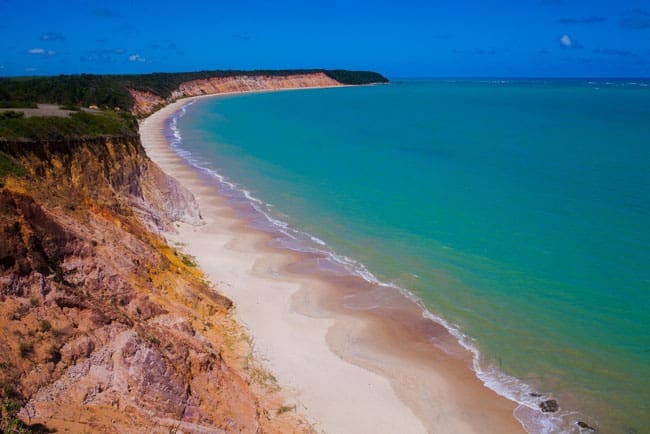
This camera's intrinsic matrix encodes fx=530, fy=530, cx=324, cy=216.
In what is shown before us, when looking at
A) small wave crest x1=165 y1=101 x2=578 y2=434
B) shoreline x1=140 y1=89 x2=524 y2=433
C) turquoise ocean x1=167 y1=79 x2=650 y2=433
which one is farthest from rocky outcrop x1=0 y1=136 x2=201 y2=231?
turquoise ocean x1=167 y1=79 x2=650 y2=433

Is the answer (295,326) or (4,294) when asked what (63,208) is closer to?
(4,294)

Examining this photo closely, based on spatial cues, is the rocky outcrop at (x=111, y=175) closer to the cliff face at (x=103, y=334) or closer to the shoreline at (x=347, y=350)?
the cliff face at (x=103, y=334)

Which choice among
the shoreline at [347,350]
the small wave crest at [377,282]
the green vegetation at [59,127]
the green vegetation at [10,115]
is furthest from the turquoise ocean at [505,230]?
the green vegetation at [10,115]

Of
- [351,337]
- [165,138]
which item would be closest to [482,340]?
[351,337]

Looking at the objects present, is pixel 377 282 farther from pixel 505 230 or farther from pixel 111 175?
pixel 111 175

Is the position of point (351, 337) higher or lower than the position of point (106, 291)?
lower
